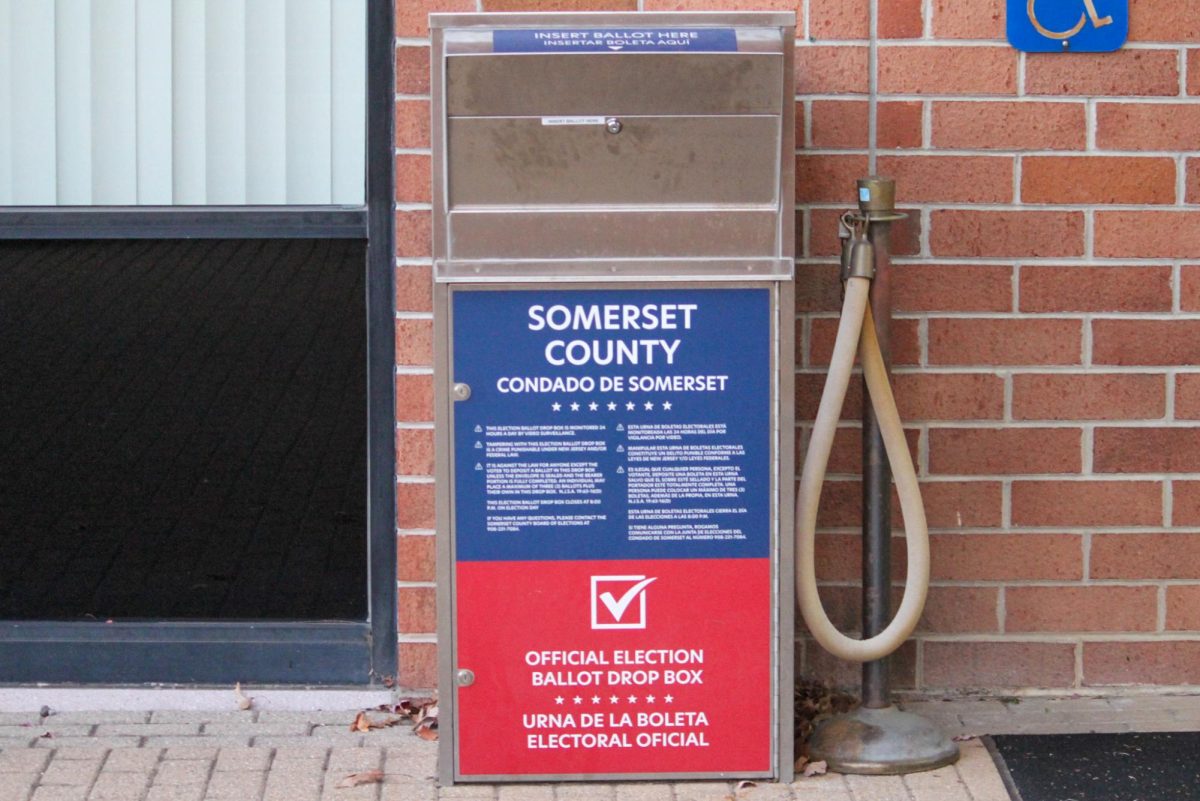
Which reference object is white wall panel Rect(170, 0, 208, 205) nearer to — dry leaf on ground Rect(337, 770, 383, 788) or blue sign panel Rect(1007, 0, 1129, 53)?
dry leaf on ground Rect(337, 770, 383, 788)

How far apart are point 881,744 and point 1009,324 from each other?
1.06 meters

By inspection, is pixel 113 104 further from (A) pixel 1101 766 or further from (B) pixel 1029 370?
(A) pixel 1101 766

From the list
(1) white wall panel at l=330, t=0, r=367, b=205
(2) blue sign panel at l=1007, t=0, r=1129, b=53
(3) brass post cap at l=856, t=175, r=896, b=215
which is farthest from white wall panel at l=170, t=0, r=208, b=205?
(2) blue sign panel at l=1007, t=0, r=1129, b=53

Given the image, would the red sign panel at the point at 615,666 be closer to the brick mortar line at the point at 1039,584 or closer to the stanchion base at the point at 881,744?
the stanchion base at the point at 881,744

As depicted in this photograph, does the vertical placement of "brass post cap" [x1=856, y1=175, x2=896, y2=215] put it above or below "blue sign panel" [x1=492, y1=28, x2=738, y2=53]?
below

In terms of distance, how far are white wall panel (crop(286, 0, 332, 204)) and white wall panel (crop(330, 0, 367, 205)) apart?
0.7 inches

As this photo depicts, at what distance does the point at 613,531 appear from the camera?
11.8 feet

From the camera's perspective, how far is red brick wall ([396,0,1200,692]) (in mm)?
4008

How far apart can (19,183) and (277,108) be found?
68 cm

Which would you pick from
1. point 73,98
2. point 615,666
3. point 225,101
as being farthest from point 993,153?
point 73,98

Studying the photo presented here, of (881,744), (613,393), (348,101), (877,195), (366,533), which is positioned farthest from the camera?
(366,533)

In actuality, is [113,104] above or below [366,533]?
above

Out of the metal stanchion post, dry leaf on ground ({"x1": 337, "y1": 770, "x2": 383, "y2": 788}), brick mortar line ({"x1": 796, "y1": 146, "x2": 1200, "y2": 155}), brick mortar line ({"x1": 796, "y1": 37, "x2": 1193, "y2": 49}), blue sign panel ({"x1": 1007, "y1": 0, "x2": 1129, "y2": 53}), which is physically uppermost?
blue sign panel ({"x1": 1007, "y1": 0, "x2": 1129, "y2": 53})

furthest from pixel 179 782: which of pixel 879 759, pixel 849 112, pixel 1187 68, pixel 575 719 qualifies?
pixel 1187 68
